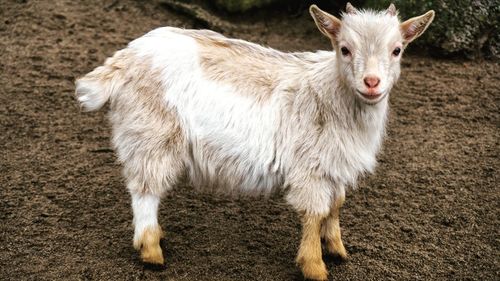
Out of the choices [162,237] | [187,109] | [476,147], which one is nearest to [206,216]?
[162,237]

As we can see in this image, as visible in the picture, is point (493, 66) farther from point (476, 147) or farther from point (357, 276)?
point (357, 276)

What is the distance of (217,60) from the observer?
14.4 ft

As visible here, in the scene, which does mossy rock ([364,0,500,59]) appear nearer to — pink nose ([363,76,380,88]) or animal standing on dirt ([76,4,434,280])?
animal standing on dirt ([76,4,434,280])

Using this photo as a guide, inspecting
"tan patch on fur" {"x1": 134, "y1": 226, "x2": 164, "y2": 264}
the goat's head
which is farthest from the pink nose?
"tan patch on fur" {"x1": 134, "y1": 226, "x2": 164, "y2": 264}

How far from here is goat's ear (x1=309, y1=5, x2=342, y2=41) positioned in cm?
409

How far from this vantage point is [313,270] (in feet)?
14.1

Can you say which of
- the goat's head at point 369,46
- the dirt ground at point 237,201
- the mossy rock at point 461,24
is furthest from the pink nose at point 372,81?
the mossy rock at point 461,24

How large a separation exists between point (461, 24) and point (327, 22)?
3.37 meters

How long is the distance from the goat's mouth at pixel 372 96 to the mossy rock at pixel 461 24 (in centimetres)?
335

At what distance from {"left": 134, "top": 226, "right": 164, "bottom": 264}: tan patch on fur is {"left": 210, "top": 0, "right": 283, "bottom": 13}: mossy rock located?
4147 mm

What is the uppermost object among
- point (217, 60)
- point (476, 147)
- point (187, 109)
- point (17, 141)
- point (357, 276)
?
point (217, 60)

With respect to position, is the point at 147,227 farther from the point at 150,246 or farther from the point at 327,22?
the point at 327,22

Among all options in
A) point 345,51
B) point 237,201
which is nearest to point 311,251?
point 237,201

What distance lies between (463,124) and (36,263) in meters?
3.90
